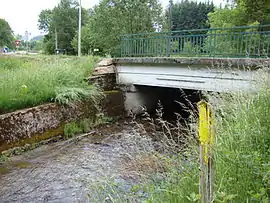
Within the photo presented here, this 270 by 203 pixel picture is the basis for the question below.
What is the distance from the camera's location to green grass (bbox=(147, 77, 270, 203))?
2.22 meters

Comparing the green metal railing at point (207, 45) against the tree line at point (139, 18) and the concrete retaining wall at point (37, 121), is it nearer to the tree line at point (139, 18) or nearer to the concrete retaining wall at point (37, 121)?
the concrete retaining wall at point (37, 121)

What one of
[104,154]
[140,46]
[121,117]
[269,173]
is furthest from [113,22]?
[269,173]

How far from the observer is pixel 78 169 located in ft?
18.0

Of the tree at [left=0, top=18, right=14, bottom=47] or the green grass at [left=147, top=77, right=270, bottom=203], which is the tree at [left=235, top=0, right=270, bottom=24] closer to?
the green grass at [left=147, top=77, right=270, bottom=203]

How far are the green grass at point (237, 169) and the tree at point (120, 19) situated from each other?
1688 cm

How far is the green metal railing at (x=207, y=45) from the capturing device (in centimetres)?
761

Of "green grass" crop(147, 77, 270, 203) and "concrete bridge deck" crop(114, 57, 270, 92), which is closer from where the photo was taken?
"green grass" crop(147, 77, 270, 203)

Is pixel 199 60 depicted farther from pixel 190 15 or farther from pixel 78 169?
pixel 190 15

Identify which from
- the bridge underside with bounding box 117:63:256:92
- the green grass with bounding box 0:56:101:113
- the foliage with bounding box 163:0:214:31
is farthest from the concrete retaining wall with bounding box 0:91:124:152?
the foliage with bounding box 163:0:214:31

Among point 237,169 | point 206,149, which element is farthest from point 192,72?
point 206,149

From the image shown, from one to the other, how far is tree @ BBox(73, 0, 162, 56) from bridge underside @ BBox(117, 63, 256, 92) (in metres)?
9.59

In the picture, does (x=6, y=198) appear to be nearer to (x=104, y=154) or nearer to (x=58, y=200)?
(x=58, y=200)

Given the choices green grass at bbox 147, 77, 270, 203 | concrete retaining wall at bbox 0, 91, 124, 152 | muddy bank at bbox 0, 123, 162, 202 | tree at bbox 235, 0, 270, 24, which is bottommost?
muddy bank at bbox 0, 123, 162, 202

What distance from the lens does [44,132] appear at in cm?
716
